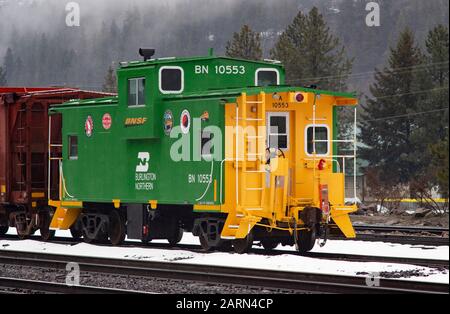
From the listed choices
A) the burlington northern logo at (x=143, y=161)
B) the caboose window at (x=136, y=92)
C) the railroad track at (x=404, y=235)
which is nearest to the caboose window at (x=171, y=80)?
the caboose window at (x=136, y=92)

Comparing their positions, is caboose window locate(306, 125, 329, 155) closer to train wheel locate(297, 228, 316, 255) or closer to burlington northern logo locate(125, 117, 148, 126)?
train wheel locate(297, 228, 316, 255)

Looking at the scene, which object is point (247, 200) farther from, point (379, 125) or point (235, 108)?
point (379, 125)

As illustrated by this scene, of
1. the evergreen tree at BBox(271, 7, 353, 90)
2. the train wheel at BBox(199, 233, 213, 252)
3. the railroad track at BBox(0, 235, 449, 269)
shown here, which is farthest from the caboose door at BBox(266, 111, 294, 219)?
the evergreen tree at BBox(271, 7, 353, 90)

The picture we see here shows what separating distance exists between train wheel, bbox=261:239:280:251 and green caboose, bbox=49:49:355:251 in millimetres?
280

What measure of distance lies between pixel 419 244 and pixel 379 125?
50.3 m

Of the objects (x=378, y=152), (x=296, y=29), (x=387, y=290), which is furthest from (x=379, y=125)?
(x=387, y=290)

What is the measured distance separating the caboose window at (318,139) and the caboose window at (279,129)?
0.55 metres

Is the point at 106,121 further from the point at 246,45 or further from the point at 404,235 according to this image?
the point at 246,45

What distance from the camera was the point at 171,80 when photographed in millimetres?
22594

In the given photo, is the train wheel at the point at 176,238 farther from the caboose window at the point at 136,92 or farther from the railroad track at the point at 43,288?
the railroad track at the point at 43,288

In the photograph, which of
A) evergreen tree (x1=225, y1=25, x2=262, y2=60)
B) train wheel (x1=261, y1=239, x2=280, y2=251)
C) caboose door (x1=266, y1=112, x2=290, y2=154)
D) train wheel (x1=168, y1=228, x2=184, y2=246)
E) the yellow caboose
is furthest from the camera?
evergreen tree (x1=225, y1=25, x2=262, y2=60)

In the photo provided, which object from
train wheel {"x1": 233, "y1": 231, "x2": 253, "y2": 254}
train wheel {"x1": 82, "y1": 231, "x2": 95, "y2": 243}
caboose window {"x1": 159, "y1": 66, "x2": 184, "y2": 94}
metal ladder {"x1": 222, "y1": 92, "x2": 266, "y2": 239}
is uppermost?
caboose window {"x1": 159, "y1": 66, "x2": 184, "y2": 94}

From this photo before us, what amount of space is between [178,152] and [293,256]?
3.84 metres

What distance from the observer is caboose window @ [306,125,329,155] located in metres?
21.7
